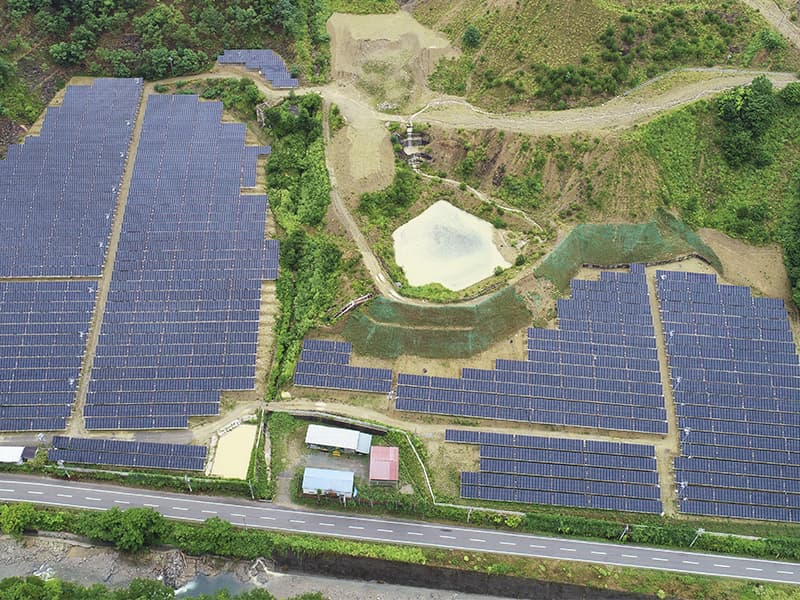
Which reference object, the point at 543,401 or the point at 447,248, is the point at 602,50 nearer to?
the point at 447,248

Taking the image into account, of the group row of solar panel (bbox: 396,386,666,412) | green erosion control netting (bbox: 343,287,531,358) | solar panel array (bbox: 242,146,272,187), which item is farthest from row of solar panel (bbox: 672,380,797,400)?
solar panel array (bbox: 242,146,272,187)

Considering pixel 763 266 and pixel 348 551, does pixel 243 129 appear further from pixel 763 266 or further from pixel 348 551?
pixel 763 266

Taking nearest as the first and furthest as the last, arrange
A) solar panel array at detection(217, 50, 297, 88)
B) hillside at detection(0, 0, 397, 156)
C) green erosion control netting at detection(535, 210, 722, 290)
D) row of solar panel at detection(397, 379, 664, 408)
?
1. row of solar panel at detection(397, 379, 664, 408)
2. green erosion control netting at detection(535, 210, 722, 290)
3. hillside at detection(0, 0, 397, 156)
4. solar panel array at detection(217, 50, 297, 88)

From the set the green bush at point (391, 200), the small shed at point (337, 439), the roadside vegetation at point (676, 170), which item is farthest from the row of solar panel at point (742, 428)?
the green bush at point (391, 200)

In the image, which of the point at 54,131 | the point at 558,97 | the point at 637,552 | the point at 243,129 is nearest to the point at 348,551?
the point at 637,552

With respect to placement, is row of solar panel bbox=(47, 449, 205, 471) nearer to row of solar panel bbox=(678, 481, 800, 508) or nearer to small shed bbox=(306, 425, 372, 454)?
small shed bbox=(306, 425, 372, 454)

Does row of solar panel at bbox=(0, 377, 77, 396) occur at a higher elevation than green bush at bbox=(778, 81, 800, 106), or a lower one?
lower

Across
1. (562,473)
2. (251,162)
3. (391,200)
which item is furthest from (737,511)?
(251,162)

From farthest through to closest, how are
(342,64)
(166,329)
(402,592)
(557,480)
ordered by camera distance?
(342,64) < (166,329) < (557,480) < (402,592)

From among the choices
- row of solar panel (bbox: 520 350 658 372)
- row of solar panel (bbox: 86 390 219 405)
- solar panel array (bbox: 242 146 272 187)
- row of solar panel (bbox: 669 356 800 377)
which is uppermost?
solar panel array (bbox: 242 146 272 187)
